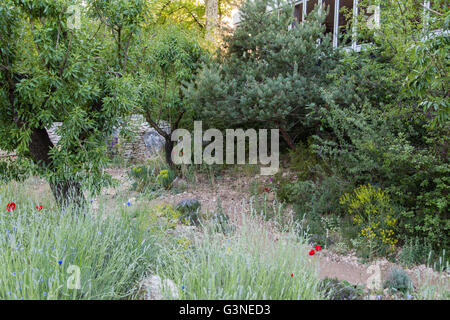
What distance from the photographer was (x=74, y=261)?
107 inches

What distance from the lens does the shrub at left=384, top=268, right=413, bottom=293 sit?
320 centimetres

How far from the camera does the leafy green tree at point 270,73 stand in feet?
20.0

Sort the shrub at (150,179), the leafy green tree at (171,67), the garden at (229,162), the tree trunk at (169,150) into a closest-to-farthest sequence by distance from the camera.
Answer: the garden at (229,162) < the shrub at (150,179) < the leafy green tree at (171,67) < the tree trunk at (169,150)

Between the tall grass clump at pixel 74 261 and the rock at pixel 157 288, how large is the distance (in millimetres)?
119

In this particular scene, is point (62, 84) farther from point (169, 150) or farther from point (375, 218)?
point (169, 150)

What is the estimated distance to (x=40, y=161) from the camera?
4.23 metres

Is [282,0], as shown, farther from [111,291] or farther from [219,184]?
[111,291]

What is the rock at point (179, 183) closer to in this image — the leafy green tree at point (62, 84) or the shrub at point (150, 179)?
the shrub at point (150, 179)

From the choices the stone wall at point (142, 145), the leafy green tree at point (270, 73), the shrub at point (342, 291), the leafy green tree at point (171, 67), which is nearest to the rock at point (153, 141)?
the stone wall at point (142, 145)

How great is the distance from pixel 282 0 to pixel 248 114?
2485 millimetres

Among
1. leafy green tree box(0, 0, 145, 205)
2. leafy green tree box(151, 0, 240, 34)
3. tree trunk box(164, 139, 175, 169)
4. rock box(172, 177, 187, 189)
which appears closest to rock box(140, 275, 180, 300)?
leafy green tree box(0, 0, 145, 205)

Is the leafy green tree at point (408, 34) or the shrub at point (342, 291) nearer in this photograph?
the shrub at point (342, 291)

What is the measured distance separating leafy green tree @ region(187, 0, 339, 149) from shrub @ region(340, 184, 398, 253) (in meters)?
1.80
